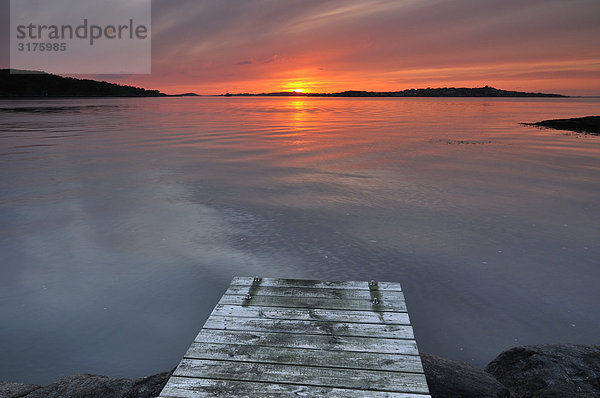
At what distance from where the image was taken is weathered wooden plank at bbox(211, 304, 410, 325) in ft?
15.8

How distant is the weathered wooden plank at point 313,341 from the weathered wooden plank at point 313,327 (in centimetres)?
8

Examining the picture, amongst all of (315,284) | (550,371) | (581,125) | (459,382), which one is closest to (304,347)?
(315,284)

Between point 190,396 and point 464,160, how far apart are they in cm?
2126

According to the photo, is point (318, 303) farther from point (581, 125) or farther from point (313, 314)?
point (581, 125)

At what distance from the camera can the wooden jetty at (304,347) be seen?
12.1 feet

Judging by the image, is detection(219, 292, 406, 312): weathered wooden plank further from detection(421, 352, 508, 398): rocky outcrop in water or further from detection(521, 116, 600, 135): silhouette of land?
detection(521, 116, 600, 135): silhouette of land

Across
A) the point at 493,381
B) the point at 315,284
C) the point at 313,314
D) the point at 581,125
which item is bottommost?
the point at 493,381

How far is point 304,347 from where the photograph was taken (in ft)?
14.0

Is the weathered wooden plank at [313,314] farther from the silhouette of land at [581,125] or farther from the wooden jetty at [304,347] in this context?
the silhouette of land at [581,125]

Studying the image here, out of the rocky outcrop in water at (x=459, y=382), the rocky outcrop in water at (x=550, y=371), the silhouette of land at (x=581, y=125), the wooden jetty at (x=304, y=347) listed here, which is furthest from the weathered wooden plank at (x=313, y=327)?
the silhouette of land at (x=581, y=125)

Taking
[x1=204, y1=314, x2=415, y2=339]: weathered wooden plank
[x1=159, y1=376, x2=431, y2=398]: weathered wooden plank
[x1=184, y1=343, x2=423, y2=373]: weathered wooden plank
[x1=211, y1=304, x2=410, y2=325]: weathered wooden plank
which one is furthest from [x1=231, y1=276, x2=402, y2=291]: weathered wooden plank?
[x1=159, y1=376, x2=431, y2=398]: weathered wooden plank

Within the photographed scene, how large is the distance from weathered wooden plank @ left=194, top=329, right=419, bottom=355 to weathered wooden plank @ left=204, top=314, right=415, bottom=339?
0.08 metres

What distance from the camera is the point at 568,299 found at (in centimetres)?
725

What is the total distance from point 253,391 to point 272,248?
587 centimetres
